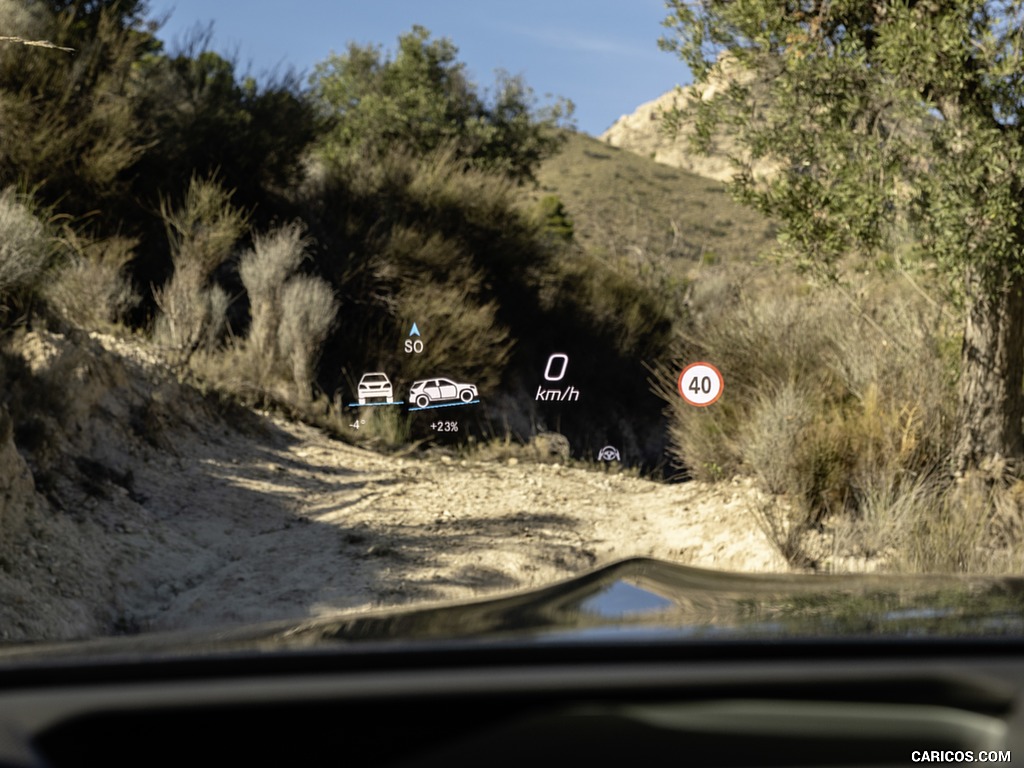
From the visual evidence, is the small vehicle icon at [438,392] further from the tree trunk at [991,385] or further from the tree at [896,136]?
the tree trunk at [991,385]

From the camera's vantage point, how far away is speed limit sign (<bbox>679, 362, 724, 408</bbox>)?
11.9 m

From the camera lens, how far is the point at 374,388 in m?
15.8

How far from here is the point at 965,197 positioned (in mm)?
8141

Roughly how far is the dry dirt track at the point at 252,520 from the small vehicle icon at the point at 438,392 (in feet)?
8.93

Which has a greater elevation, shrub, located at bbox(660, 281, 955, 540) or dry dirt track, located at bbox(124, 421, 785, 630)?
shrub, located at bbox(660, 281, 955, 540)

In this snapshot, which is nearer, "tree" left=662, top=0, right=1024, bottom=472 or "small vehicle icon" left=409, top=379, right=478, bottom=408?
"tree" left=662, top=0, right=1024, bottom=472

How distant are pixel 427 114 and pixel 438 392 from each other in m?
10.8

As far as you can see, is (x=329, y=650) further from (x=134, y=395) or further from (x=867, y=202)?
(x=134, y=395)

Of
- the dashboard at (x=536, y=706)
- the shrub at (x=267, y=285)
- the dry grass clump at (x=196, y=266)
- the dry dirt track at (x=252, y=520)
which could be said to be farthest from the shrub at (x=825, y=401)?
the dashboard at (x=536, y=706)


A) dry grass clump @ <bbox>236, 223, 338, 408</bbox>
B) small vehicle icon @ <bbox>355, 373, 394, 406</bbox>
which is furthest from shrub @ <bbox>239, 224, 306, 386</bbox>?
small vehicle icon @ <bbox>355, 373, 394, 406</bbox>

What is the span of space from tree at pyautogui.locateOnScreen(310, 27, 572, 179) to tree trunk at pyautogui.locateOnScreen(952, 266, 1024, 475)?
16109mm

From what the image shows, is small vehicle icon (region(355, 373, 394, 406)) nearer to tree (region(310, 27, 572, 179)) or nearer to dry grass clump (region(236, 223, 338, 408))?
dry grass clump (region(236, 223, 338, 408))

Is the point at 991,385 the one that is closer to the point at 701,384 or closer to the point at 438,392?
the point at 701,384

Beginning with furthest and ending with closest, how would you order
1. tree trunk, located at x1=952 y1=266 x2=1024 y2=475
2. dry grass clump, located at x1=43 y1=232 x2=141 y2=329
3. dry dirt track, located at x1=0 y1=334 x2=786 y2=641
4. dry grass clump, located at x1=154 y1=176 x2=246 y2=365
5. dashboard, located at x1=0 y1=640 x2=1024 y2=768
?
dry grass clump, located at x1=154 y1=176 x2=246 y2=365 → dry grass clump, located at x1=43 y1=232 x2=141 y2=329 → tree trunk, located at x1=952 y1=266 x2=1024 y2=475 → dry dirt track, located at x1=0 y1=334 x2=786 y2=641 → dashboard, located at x1=0 y1=640 x2=1024 y2=768
